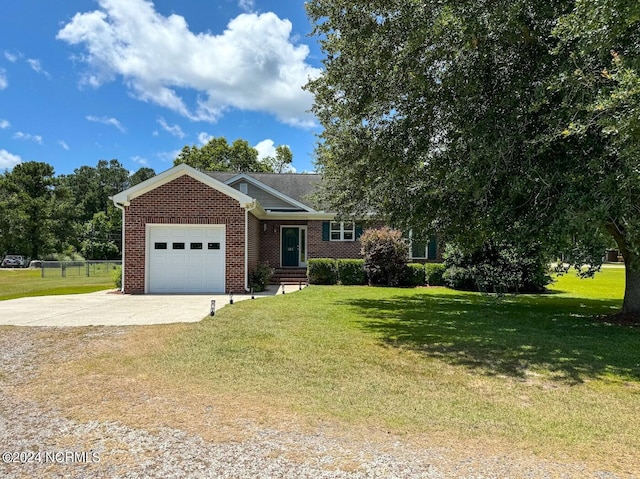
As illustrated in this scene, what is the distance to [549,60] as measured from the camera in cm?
727

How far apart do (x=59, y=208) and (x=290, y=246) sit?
122ft

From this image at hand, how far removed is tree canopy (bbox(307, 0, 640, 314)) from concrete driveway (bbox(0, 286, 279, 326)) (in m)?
5.11

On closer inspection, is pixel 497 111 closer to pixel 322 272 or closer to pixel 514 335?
pixel 514 335

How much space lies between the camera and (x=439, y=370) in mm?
5629

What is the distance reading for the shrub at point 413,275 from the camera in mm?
18188

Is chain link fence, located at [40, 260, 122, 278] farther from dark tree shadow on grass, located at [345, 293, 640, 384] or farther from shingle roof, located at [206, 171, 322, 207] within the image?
dark tree shadow on grass, located at [345, 293, 640, 384]

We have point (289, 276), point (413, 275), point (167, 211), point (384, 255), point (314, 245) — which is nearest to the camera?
point (167, 211)

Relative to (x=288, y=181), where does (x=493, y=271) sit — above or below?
below

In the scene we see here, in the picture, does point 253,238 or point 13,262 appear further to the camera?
point 13,262

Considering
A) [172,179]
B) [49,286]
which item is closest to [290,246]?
[172,179]

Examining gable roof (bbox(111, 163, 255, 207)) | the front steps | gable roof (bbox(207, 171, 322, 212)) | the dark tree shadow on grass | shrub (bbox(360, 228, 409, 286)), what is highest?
gable roof (bbox(207, 171, 322, 212))

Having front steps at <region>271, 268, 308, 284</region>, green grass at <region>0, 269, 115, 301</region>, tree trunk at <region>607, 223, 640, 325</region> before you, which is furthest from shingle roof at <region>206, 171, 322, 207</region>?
tree trunk at <region>607, 223, 640, 325</region>

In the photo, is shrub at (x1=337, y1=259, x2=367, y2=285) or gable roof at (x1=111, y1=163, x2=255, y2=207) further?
shrub at (x1=337, y1=259, x2=367, y2=285)

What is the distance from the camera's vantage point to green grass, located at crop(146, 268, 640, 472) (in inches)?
151
